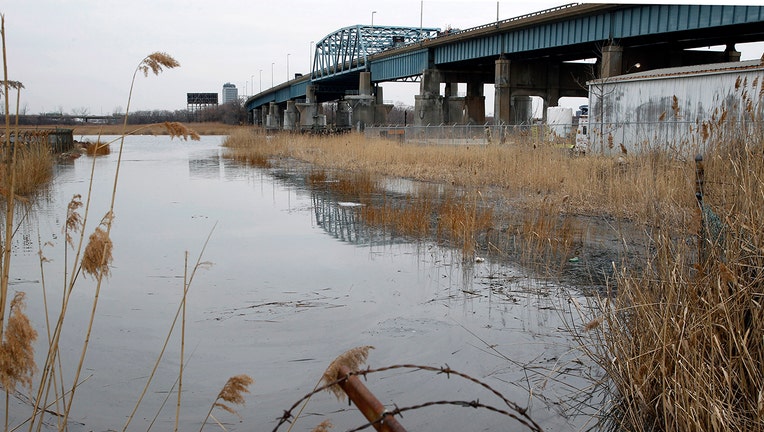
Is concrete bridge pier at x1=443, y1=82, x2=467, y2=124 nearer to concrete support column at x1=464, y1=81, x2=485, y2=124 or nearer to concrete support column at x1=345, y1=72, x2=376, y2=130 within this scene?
concrete support column at x1=464, y1=81, x2=485, y2=124

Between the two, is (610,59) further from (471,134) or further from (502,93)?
(502,93)

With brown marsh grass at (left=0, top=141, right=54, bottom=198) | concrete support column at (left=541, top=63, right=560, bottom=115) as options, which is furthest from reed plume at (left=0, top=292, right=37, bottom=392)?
concrete support column at (left=541, top=63, right=560, bottom=115)

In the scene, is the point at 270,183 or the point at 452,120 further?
the point at 452,120

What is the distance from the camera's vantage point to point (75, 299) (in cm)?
784

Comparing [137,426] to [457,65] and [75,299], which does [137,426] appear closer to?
[75,299]

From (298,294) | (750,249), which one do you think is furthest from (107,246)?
(298,294)

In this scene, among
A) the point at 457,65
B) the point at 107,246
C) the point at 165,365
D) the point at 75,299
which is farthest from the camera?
the point at 457,65

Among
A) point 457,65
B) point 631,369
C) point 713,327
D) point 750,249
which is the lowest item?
point 631,369

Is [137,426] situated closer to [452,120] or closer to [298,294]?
[298,294]

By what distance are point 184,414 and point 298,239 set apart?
6.86 m

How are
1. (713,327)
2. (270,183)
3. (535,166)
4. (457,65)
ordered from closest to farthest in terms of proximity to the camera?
(713,327) < (535,166) < (270,183) < (457,65)

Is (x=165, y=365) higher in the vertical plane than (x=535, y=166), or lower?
lower

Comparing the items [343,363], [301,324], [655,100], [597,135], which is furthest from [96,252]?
[655,100]

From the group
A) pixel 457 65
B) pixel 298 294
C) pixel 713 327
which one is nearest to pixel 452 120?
pixel 457 65
